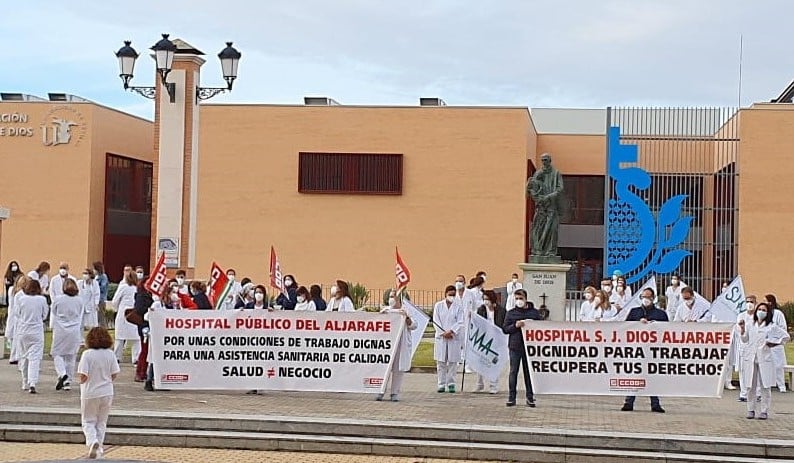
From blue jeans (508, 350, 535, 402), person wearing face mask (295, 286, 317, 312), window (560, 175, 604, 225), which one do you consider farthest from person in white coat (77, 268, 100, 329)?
window (560, 175, 604, 225)

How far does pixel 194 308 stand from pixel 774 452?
932cm

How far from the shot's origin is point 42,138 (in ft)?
135

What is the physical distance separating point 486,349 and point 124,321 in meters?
6.43

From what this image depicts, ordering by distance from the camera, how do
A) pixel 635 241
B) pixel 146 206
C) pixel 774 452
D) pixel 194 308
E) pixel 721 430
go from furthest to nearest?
pixel 146 206
pixel 635 241
pixel 194 308
pixel 721 430
pixel 774 452

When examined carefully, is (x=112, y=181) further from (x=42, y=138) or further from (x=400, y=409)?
(x=400, y=409)

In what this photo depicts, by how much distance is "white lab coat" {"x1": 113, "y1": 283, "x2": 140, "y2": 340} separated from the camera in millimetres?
20420

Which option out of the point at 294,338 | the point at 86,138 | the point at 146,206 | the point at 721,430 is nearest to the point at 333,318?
the point at 294,338

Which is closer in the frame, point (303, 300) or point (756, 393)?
point (756, 393)

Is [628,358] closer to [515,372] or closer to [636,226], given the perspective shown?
[515,372]

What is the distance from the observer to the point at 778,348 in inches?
655

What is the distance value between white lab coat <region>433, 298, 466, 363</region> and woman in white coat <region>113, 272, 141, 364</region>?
212 inches

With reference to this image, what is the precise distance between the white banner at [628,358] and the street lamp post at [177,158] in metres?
19.4

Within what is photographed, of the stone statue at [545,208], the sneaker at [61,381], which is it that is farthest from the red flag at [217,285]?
the stone statue at [545,208]

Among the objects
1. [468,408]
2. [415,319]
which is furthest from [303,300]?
[468,408]
